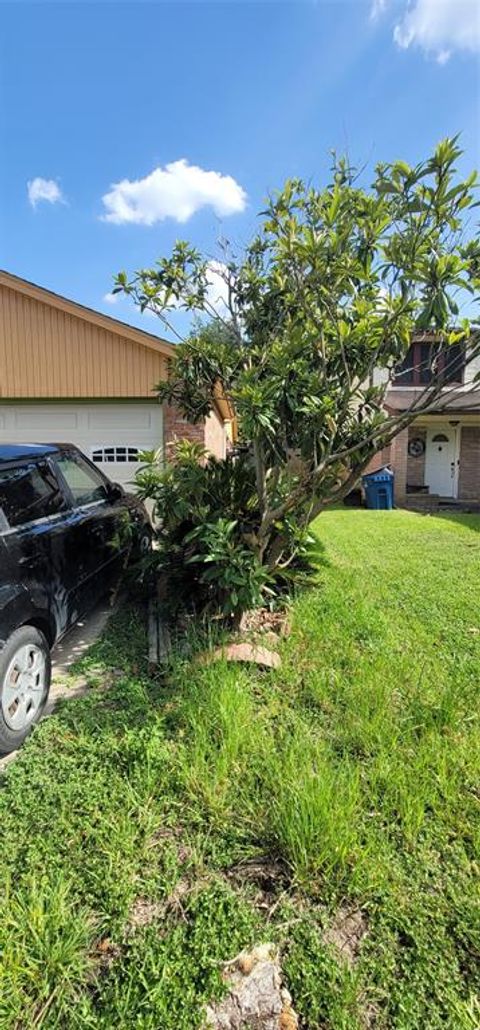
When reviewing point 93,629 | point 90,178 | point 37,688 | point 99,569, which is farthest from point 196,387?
point 90,178

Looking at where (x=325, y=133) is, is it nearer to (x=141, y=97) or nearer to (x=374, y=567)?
(x=141, y=97)

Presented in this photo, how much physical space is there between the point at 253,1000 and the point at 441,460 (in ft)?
50.6

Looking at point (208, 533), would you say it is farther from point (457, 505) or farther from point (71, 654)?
point (457, 505)

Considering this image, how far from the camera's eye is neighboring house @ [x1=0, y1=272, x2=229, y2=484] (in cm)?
795

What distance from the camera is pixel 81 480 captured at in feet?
15.1

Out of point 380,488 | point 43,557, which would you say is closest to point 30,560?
point 43,557

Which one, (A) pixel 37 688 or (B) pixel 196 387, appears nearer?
(A) pixel 37 688

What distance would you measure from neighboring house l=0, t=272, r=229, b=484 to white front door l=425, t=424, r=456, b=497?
971 cm

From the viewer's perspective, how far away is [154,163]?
781cm

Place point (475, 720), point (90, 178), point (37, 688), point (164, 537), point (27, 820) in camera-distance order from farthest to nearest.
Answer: point (90, 178), point (164, 537), point (37, 688), point (475, 720), point (27, 820)

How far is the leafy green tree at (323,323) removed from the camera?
8.98 feet

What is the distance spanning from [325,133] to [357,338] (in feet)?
7.79

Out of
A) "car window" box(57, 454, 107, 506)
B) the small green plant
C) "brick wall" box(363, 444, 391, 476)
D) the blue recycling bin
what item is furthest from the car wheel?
"brick wall" box(363, 444, 391, 476)

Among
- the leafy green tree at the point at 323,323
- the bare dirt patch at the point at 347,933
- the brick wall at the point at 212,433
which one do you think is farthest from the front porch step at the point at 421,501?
the bare dirt patch at the point at 347,933
